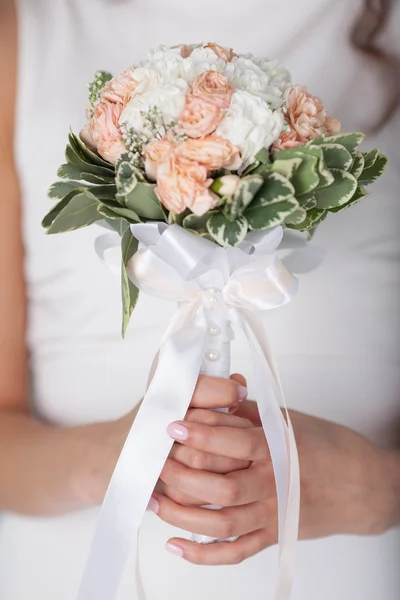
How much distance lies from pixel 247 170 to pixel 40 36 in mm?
745

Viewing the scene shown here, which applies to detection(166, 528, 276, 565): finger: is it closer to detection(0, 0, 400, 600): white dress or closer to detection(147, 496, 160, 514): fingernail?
detection(147, 496, 160, 514): fingernail

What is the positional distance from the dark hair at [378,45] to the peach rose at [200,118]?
2.15ft

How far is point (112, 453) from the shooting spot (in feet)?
4.32

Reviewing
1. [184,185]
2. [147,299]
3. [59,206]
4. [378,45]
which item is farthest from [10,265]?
[378,45]

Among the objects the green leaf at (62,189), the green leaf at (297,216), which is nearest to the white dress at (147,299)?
the green leaf at (62,189)

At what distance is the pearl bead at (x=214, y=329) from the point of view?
1.14 metres

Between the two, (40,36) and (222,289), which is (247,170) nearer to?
(222,289)

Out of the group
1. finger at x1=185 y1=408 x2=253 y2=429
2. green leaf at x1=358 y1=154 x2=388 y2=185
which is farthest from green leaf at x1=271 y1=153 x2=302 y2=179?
finger at x1=185 y1=408 x2=253 y2=429

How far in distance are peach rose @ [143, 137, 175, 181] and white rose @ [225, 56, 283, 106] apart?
16cm

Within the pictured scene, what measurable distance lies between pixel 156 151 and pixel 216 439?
47 centimetres

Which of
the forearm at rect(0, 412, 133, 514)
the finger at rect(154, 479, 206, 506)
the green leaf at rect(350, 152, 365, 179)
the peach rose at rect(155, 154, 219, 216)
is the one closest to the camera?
the peach rose at rect(155, 154, 219, 216)

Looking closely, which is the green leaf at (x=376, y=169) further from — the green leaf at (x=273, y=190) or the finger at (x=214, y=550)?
the finger at (x=214, y=550)

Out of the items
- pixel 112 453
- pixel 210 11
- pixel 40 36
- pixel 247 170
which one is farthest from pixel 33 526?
pixel 210 11

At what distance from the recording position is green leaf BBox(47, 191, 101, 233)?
3.43 feet
